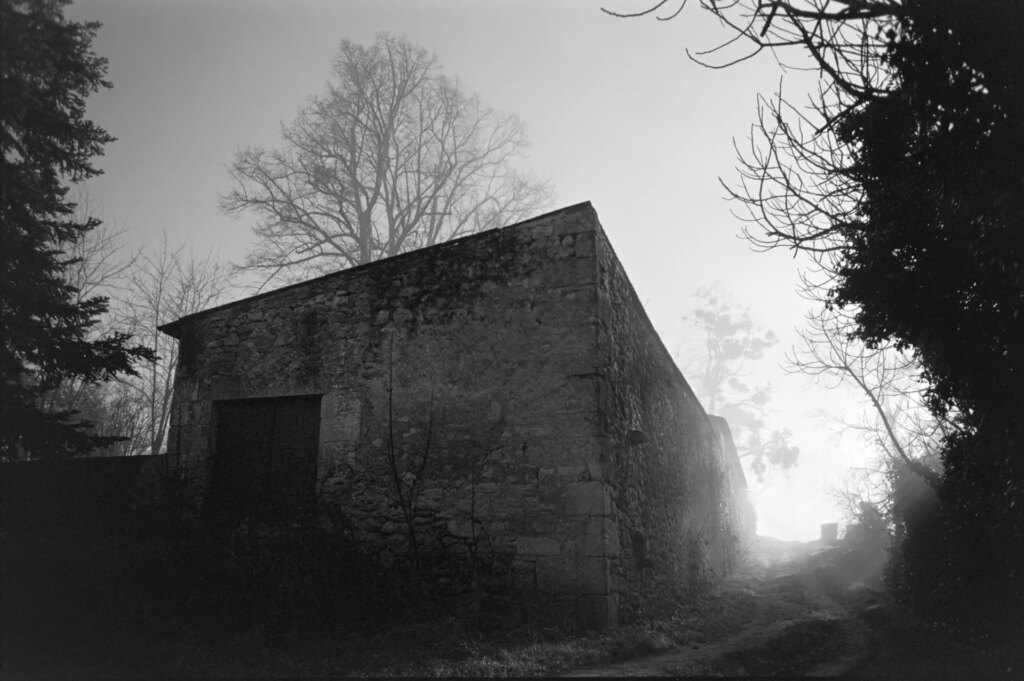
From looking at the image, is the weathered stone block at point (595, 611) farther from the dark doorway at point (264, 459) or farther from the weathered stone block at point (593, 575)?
the dark doorway at point (264, 459)

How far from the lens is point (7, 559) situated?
22.2ft

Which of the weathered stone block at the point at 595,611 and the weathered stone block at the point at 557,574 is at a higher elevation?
the weathered stone block at the point at 557,574

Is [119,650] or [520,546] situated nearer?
[119,650]

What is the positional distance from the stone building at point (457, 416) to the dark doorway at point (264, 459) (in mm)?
24

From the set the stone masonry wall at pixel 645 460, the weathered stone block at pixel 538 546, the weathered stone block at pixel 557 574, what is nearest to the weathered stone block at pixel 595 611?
the weathered stone block at pixel 557 574

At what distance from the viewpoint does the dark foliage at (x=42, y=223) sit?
8984 mm

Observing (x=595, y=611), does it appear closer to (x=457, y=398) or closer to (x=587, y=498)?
(x=587, y=498)

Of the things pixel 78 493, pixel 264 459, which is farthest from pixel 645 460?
pixel 78 493

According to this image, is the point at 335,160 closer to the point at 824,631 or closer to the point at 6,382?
the point at 6,382

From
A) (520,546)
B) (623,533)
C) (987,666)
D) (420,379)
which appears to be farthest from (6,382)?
(987,666)

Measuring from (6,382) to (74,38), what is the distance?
5279 millimetres

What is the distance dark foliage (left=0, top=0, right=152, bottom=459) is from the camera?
8.98 m

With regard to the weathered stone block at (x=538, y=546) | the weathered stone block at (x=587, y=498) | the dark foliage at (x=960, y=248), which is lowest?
the weathered stone block at (x=538, y=546)

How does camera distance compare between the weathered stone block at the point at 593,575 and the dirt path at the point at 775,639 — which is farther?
the weathered stone block at the point at 593,575
